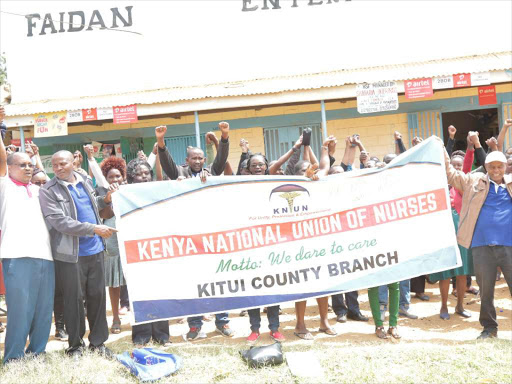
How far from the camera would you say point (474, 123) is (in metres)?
15.1

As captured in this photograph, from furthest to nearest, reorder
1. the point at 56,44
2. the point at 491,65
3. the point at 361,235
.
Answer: the point at 56,44, the point at 491,65, the point at 361,235

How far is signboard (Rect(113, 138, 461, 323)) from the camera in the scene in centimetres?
524

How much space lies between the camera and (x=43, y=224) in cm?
499

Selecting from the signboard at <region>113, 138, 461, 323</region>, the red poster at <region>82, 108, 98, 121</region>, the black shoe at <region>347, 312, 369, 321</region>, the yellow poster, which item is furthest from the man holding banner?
the yellow poster

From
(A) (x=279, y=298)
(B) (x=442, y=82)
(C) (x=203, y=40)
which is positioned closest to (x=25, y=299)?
(A) (x=279, y=298)

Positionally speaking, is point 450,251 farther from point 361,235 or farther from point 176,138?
point 176,138

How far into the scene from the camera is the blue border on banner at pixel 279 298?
5207 mm

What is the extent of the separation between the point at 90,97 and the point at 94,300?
8747mm

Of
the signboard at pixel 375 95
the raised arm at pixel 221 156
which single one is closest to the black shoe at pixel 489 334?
the raised arm at pixel 221 156

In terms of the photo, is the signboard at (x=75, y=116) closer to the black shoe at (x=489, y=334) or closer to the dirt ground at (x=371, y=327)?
the dirt ground at (x=371, y=327)

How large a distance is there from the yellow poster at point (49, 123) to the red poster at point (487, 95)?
8.45 metres

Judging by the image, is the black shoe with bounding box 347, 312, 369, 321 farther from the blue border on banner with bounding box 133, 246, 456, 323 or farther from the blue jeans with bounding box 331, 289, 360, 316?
the blue border on banner with bounding box 133, 246, 456, 323

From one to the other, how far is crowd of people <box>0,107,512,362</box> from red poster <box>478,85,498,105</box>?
503 centimetres

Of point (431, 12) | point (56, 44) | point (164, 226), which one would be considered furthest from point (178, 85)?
point (164, 226)
